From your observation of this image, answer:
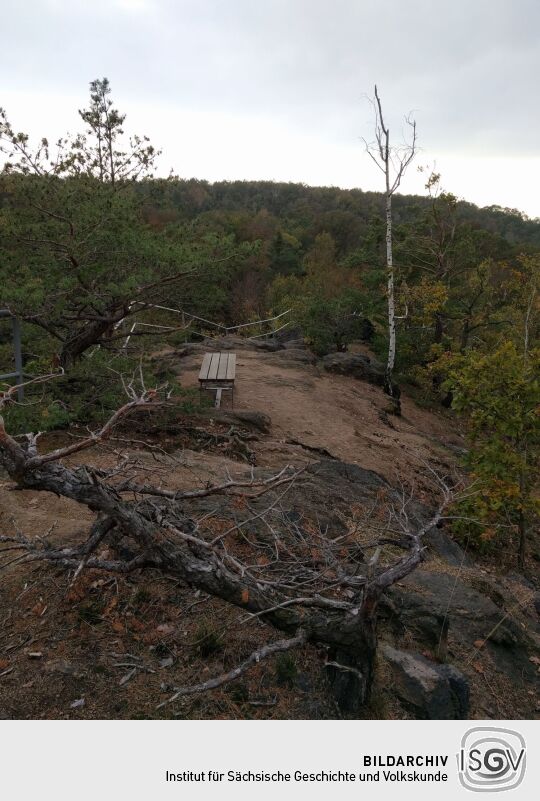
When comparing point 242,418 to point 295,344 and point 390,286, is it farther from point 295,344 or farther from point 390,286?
point 295,344

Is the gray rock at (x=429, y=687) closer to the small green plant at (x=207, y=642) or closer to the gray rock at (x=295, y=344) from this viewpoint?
the small green plant at (x=207, y=642)

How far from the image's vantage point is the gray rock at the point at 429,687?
288cm


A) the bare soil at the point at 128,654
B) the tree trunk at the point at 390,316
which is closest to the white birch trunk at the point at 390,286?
the tree trunk at the point at 390,316

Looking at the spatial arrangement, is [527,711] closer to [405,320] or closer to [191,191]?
[405,320]

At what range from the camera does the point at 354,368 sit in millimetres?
14070

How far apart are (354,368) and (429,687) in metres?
11.5

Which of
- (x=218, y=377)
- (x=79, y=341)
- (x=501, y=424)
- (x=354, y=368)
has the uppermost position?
(x=79, y=341)

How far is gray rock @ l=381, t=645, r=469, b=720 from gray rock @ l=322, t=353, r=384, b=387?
11.1 meters

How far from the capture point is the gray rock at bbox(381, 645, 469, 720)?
9.45ft

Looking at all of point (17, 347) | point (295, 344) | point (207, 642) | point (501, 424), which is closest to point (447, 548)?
point (501, 424)

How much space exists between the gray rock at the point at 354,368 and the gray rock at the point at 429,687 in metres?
11.1

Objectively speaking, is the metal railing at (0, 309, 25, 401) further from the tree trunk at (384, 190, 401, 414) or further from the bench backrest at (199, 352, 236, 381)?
the tree trunk at (384, 190, 401, 414)

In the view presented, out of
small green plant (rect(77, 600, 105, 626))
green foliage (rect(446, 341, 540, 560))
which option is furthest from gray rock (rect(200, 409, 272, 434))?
small green plant (rect(77, 600, 105, 626))

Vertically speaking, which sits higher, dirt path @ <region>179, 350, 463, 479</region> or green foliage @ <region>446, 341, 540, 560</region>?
green foliage @ <region>446, 341, 540, 560</region>
